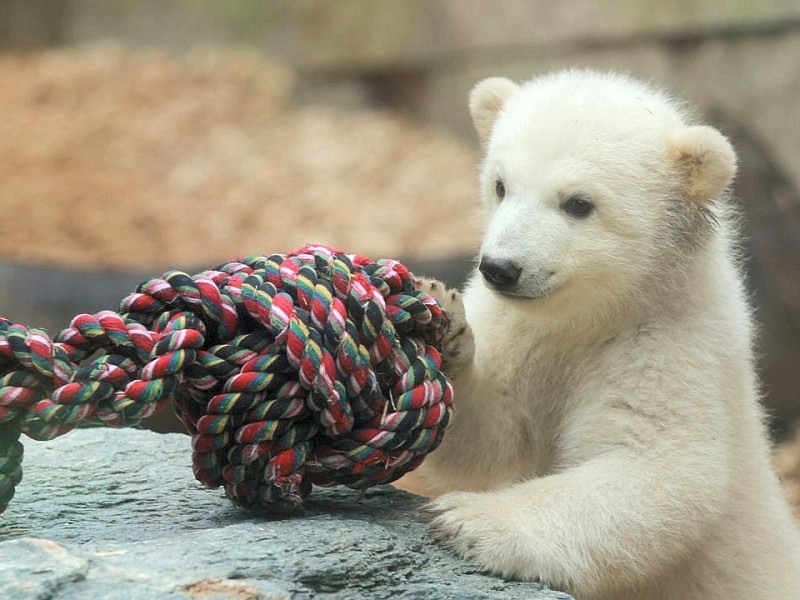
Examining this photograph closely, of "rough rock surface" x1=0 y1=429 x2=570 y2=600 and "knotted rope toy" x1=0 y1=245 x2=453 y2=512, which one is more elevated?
"knotted rope toy" x1=0 y1=245 x2=453 y2=512

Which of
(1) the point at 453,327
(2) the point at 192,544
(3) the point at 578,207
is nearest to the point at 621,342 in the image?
(3) the point at 578,207

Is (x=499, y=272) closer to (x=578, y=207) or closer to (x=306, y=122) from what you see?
(x=578, y=207)

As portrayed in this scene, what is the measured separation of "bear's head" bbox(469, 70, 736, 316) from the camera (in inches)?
123

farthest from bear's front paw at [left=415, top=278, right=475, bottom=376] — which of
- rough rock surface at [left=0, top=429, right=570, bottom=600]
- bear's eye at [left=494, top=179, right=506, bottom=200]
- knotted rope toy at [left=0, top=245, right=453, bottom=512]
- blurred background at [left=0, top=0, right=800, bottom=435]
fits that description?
blurred background at [left=0, top=0, right=800, bottom=435]

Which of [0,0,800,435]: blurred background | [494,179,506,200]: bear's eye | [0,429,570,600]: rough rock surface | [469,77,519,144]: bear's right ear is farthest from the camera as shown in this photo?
[0,0,800,435]: blurred background

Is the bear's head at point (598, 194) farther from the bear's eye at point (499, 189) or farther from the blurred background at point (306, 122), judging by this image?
the blurred background at point (306, 122)

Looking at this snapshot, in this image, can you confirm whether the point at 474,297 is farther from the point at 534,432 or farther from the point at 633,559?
the point at 633,559

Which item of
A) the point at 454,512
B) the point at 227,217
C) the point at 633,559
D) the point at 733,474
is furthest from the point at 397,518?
the point at 227,217

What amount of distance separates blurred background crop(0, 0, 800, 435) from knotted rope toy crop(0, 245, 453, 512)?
14.7ft

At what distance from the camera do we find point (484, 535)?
8.65 ft

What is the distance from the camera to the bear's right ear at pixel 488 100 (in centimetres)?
374

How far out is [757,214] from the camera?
7445mm

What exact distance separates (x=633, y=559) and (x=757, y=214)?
5170 mm

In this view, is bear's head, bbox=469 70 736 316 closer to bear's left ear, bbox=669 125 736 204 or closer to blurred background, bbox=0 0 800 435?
bear's left ear, bbox=669 125 736 204
